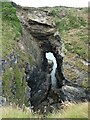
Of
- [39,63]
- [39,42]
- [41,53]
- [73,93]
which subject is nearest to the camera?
[73,93]

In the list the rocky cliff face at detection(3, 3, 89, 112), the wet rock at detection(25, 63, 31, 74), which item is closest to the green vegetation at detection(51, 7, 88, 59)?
the rocky cliff face at detection(3, 3, 89, 112)

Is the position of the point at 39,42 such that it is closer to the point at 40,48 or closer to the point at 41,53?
the point at 40,48

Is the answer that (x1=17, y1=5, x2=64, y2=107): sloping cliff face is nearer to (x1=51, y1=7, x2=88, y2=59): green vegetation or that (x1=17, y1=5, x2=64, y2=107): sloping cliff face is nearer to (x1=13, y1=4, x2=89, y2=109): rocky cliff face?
(x1=13, y1=4, x2=89, y2=109): rocky cliff face

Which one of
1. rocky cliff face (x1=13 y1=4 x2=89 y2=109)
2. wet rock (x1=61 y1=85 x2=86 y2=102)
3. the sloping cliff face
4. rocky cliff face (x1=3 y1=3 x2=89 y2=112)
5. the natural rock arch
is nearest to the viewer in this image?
wet rock (x1=61 y1=85 x2=86 y2=102)

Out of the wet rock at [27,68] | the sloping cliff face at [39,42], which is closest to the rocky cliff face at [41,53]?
the sloping cliff face at [39,42]

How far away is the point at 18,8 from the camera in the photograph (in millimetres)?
36938

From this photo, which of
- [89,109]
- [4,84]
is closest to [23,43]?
[4,84]

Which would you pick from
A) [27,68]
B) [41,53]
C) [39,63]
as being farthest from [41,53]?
[27,68]

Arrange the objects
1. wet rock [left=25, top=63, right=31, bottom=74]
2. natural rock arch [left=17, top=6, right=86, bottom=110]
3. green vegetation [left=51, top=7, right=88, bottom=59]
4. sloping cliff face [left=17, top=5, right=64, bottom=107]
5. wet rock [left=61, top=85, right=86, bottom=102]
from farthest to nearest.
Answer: green vegetation [left=51, top=7, right=88, bottom=59] < sloping cliff face [left=17, top=5, right=64, bottom=107] < natural rock arch [left=17, top=6, right=86, bottom=110] < wet rock [left=25, top=63, right=31, bottom=74] < wet rock [left=61, top=85, right=86, bottom=102]

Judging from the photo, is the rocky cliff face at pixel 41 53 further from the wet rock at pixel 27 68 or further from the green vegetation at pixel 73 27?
the green vegetation at pixel 73 27

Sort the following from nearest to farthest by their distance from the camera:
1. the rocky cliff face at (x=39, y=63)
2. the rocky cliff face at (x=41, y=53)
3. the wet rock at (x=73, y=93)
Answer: the wet rock at (x=73, y=93), the rocky cliff face at (x=39, y=63), the rocky cliff face at (x=41, y=53)

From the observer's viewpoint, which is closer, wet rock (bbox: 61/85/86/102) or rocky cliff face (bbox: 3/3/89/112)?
wet rock (bbox: 61/85/86/102)

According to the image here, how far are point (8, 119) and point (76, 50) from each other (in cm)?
2285

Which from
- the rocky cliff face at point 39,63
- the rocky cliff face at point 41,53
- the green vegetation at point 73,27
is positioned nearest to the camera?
the rocky cliff face at point 39,63
